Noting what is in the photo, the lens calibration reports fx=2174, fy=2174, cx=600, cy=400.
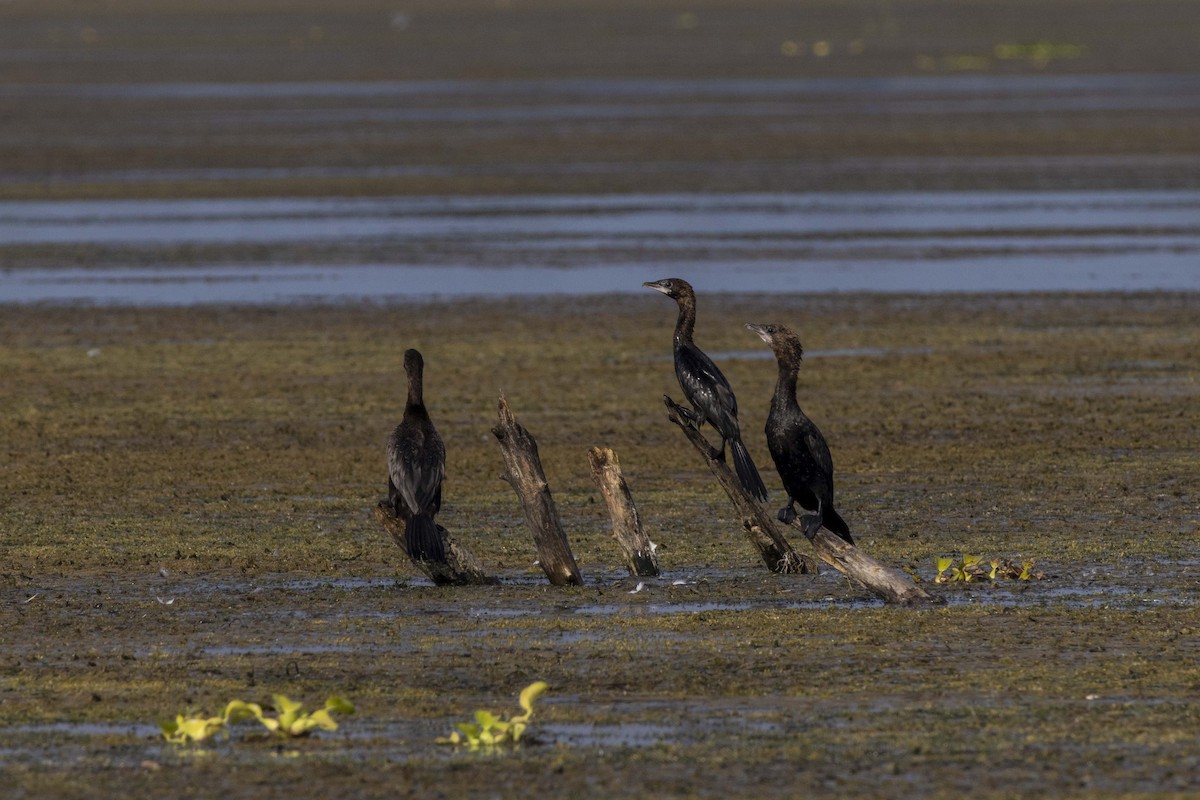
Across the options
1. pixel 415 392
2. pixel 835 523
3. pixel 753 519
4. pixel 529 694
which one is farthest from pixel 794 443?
pixel 529 694

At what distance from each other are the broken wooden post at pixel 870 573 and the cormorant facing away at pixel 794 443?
21cm

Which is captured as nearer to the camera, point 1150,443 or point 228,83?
point 1150,443

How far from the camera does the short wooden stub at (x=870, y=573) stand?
11.5 m

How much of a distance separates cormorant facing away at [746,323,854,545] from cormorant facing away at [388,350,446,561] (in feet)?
6.11

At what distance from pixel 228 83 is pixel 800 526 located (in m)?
56.5

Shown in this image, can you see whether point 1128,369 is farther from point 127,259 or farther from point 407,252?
point 127,259

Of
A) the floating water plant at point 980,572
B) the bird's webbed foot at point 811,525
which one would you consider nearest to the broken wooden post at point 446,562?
the bird's webbed foot at point 811,525

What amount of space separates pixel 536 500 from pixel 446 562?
0.62m

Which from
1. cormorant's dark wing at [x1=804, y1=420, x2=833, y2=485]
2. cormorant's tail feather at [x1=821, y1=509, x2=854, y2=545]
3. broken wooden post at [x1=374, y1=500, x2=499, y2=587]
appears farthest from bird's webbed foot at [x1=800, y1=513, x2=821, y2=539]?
broken wooden post at [x1=374, y1=500, x2=499, y2=587]

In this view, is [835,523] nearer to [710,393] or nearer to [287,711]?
[710,393]

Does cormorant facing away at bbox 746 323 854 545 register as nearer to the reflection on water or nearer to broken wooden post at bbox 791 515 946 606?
broken wooden post at bbox 791 515 946 606

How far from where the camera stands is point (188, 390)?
66.3 ft

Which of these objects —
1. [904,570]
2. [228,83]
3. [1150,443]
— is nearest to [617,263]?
[1150,443]

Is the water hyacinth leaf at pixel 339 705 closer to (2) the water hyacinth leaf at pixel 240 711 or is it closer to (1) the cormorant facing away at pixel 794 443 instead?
(2) the water hyacinth leaf at pixel 240 711
